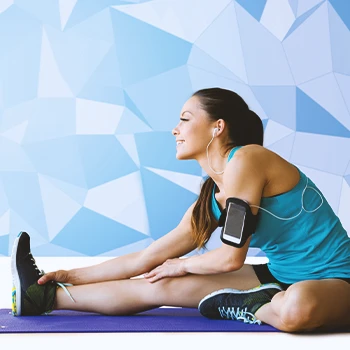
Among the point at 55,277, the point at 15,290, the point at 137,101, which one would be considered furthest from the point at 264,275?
the point at 137,101

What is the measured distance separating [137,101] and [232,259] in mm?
3300

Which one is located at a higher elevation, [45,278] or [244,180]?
[244,180]

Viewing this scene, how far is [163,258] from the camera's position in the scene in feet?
8.48

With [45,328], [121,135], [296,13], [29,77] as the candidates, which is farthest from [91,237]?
[45,328]

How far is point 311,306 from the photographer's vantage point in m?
2.03

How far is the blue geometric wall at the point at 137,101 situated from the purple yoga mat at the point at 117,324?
8.97 feet

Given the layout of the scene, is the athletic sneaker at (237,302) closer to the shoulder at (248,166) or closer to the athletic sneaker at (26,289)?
the shoulder at (248,166)

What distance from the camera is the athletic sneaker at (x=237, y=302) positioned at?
2.29m

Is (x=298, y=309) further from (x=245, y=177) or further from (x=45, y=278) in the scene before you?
(x=45, y=278)

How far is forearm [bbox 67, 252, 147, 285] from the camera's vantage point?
261 centimetres

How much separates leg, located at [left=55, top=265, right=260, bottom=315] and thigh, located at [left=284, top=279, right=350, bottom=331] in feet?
1.15

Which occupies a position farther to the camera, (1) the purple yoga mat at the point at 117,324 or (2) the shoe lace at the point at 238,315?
(2) the shoe lace at the point at 238,315
